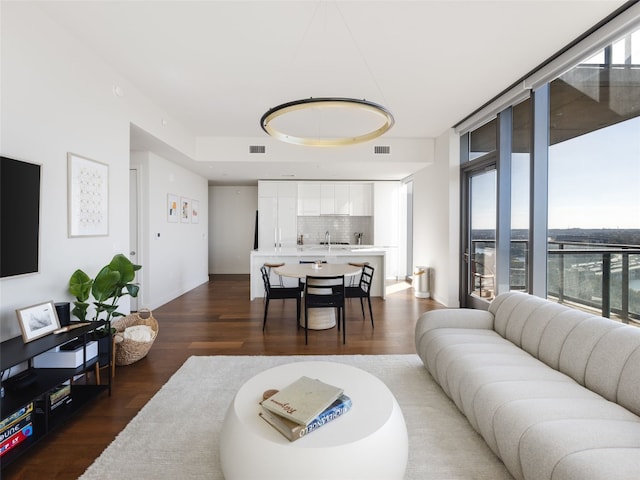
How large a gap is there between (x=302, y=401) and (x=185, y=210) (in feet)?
17.8

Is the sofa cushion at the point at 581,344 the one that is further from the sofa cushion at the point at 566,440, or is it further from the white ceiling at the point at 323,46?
the white ceiling at the point at 323,46

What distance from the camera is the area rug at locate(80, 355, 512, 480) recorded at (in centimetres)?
162

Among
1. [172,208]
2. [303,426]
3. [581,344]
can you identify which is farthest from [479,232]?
[172,208]

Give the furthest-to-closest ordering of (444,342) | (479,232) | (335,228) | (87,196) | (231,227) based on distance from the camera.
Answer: (231,227), (335,228), (479,232), (87,196), (444,342)

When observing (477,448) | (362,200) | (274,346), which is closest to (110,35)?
(274,346)

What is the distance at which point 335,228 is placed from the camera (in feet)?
26.4

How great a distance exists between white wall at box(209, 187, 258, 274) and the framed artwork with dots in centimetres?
532

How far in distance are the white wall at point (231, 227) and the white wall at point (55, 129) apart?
16.4ft

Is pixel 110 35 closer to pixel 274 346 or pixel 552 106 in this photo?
pixel 274 346

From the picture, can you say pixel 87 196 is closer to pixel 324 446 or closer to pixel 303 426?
pixel 303 426

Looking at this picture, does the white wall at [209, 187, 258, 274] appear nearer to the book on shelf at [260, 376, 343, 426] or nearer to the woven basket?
the woven basket

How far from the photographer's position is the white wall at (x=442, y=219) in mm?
4992

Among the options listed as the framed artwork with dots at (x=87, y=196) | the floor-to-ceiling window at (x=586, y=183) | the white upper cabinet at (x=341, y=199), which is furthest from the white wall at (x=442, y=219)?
the framed artwork with dots at (x=87, y=196)

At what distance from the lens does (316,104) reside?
2.30 m
